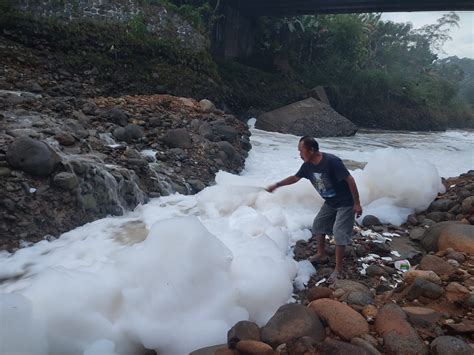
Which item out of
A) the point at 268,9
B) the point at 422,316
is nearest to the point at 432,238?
the point at 422,316

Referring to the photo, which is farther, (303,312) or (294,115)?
(294,115)

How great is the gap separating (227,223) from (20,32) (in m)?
9.12

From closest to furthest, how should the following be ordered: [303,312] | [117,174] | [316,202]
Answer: [303,312] < [117,174] < [316,202]

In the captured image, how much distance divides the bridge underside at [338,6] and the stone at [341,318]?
17.2 metres

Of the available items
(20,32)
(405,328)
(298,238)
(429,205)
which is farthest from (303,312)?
(20,32)

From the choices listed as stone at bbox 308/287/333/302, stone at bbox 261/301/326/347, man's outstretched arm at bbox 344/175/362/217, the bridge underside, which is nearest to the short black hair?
man's outstretched arm at bbox 344/175/362/217

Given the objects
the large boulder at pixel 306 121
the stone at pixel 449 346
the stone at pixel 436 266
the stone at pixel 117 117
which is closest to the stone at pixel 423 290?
the stone at pixel 436 266

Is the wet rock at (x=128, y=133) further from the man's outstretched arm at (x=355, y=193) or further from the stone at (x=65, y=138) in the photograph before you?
the man's outstretched arm at (x=355, y=193)

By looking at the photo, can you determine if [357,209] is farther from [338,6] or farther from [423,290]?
[338,6]

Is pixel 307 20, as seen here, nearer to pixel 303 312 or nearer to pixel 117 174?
pixel 117 174

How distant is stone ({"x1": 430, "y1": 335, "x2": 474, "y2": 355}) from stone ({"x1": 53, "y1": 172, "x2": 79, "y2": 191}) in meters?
3.66

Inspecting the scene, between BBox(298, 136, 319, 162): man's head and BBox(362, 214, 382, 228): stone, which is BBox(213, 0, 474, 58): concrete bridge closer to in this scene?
BBox(362, 214, 382, 228): stone

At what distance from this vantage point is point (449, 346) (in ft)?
7.10

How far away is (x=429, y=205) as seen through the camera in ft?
18.8
